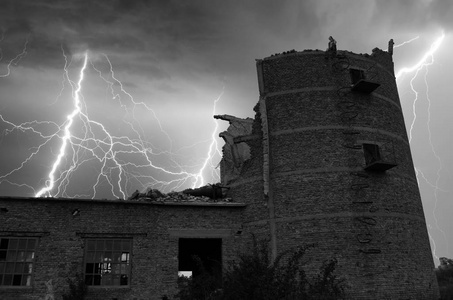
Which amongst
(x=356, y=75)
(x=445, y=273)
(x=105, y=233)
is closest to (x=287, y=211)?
(x=356, y=75)

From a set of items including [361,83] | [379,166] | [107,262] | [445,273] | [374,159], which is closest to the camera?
[107,262]

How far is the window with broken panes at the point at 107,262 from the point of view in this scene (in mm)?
12539

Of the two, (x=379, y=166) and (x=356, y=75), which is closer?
(x=379, y=166)

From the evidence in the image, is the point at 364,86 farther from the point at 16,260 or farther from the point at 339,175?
the point at 16,260

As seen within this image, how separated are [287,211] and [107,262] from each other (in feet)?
20.9

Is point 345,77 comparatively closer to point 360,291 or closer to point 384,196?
point 384,196

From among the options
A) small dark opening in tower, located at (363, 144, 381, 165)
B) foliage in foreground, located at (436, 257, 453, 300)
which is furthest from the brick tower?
foliage in foreground, located at (436, 257, 453, 300)

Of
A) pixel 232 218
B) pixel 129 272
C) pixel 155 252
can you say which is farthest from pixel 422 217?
pixel 129 272

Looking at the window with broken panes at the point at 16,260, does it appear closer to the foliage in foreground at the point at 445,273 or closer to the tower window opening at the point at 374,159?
the tower window opening at the point at 374,159

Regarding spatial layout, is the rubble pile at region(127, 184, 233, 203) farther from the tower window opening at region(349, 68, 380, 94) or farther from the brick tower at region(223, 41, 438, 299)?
the tower window opening at region(349, 68, 380, 94)

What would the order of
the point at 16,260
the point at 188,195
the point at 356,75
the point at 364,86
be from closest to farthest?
the point at 16,260 → the point at 364,86 → the point at 356,75 → the point at 188,195

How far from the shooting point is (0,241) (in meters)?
12.2

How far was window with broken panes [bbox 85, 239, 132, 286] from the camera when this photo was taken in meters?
12.5

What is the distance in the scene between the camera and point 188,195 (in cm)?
1571
